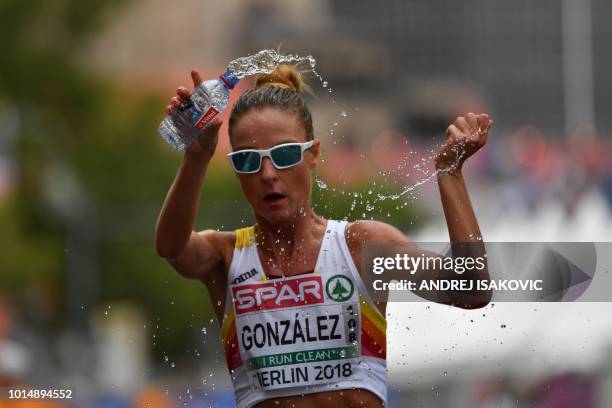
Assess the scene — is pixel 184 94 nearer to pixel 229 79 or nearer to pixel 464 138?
pixel 229 79

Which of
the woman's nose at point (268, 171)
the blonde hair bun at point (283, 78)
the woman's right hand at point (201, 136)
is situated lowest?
the woman's nose at point (268, 171)

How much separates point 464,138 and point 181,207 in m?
1.10

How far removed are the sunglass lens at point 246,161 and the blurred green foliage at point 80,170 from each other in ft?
65.3

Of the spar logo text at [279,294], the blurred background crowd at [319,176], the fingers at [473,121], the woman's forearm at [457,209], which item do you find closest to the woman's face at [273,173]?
the spar logo text at [279,294]

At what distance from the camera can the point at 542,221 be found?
14188 millimetres

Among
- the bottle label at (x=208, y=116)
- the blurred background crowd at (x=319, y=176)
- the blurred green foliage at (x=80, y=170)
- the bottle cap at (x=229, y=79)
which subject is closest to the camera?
the bottle label at (x=208, y=116)

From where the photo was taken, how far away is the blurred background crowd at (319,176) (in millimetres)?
8812

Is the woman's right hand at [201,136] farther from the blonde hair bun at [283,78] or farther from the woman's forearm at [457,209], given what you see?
the woman's forearm at [457,209]

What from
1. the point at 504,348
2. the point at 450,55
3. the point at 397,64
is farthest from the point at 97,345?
the point at 450,55

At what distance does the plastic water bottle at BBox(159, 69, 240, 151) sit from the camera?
590cm

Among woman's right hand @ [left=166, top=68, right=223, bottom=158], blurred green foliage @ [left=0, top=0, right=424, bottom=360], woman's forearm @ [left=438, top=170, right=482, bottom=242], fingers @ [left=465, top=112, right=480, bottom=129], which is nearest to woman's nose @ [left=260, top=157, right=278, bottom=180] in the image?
woman's right hand @ [left=166, top=68, right=223, bottom=158]

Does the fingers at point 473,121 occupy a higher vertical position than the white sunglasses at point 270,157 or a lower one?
lower

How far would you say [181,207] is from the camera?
5.96m

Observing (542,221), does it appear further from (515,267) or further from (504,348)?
(515,267)
